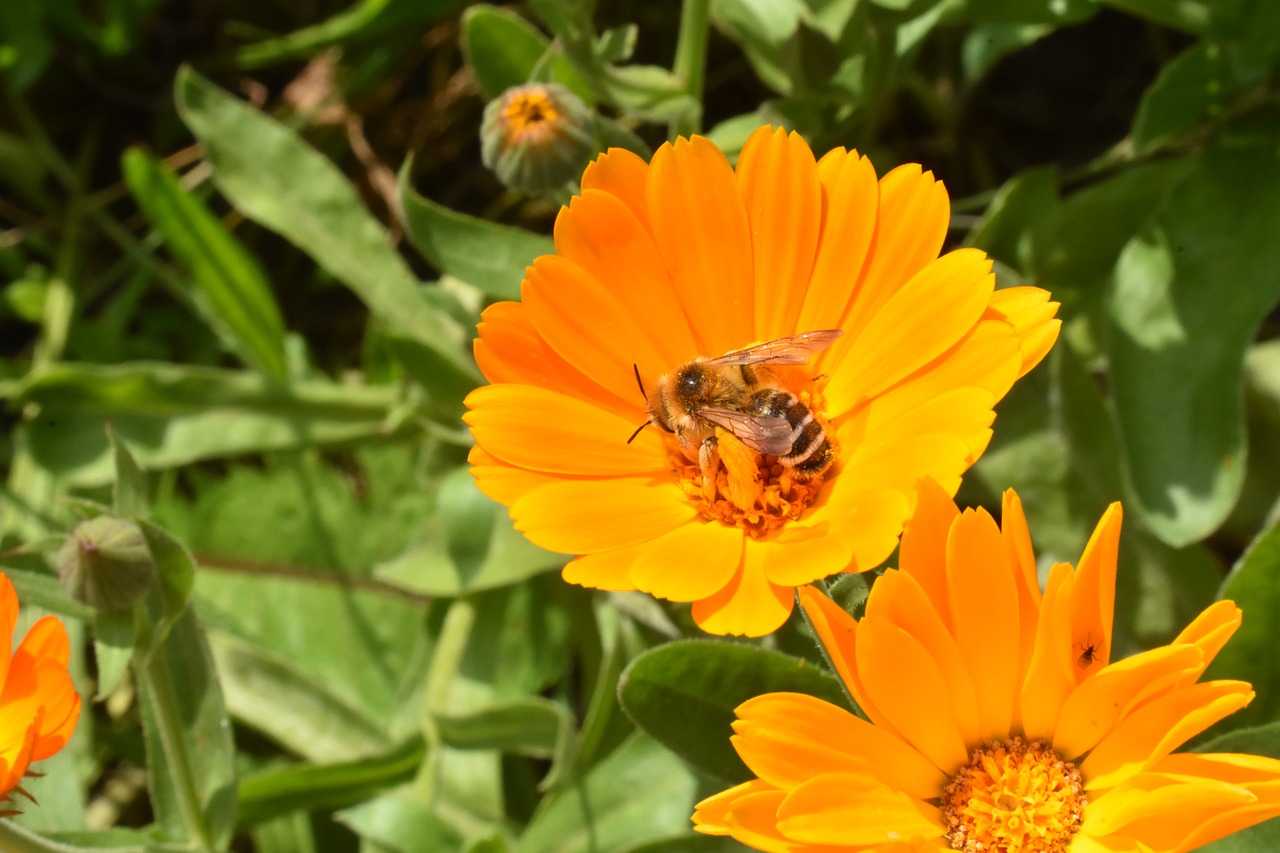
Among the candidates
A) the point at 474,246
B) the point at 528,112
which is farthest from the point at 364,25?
the point at 528,112

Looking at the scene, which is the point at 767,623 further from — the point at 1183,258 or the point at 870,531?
the point at 1183,258

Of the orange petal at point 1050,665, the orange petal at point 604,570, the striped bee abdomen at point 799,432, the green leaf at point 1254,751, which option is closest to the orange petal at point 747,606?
the orange petal at point 604,570

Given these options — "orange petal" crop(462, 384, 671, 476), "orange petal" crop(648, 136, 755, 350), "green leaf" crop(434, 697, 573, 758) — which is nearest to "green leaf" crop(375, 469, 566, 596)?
"green leaf" crop(434, 697, 573, 758)

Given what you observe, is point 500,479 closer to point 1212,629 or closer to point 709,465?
point 709,465

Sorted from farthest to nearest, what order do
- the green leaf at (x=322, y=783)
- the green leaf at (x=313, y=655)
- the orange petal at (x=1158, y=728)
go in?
1. the green leaf at (x=313, y=655)
2. the green leaf at (x=322, y=783)
3. the orange petal at (x=1158, y=728)

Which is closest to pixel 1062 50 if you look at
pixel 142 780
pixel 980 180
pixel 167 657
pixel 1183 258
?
pixel 980 180

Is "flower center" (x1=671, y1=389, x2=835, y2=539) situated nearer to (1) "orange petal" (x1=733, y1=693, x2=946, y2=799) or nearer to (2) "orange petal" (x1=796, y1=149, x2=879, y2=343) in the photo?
(2) "orange petal" (x1=796, y1=149, x2=879, y2=343)

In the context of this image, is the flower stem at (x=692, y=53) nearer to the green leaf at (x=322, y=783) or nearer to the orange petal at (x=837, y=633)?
the orange petal at (x=837, y=633)
